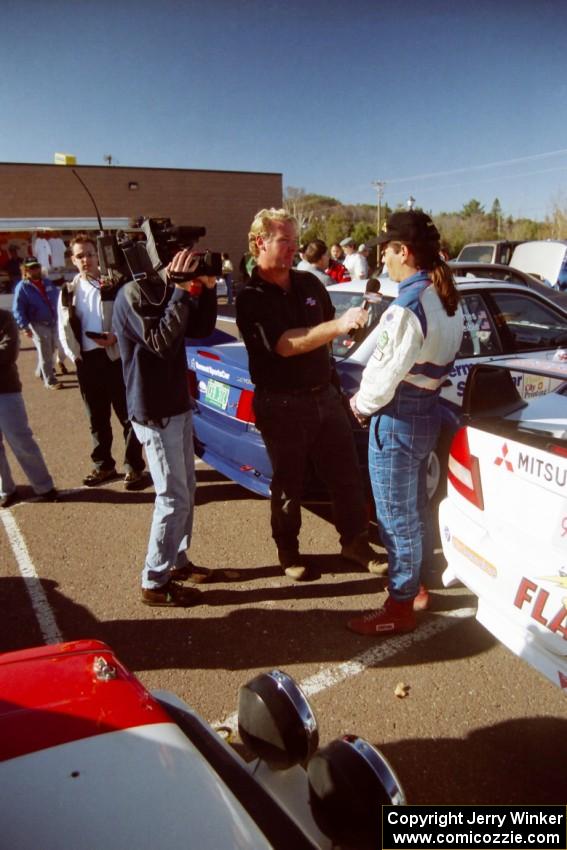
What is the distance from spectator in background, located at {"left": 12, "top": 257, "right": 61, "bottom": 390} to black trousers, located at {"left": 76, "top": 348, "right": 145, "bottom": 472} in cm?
396

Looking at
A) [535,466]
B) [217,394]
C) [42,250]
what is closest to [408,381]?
[535,466]

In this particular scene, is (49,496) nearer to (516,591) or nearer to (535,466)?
(516,591)

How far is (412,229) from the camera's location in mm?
2555

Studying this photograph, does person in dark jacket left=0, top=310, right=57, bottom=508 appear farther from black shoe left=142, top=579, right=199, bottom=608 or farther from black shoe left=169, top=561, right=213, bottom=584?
black shoe left=142, top=579, right=199, bottom=608

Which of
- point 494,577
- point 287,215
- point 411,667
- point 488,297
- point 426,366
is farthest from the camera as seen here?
point 488,297

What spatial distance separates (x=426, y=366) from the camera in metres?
2.62

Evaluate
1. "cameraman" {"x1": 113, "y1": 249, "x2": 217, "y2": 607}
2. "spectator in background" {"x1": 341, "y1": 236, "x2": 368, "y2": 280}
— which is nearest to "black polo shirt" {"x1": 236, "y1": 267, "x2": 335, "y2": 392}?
"cameraman" {"x1": 113, "y1": 249, "x2": 217, "y2": 607}

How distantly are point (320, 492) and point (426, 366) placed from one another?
133cm

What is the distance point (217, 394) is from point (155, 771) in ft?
10.2

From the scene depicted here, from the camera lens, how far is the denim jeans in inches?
348

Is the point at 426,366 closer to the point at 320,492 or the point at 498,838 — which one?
the point at 320,492

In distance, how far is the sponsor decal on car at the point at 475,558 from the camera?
2367 mm

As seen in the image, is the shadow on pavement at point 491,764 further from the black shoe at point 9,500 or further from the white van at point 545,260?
the white van at point 545,260

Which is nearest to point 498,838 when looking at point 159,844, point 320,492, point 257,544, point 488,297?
point 159,844
